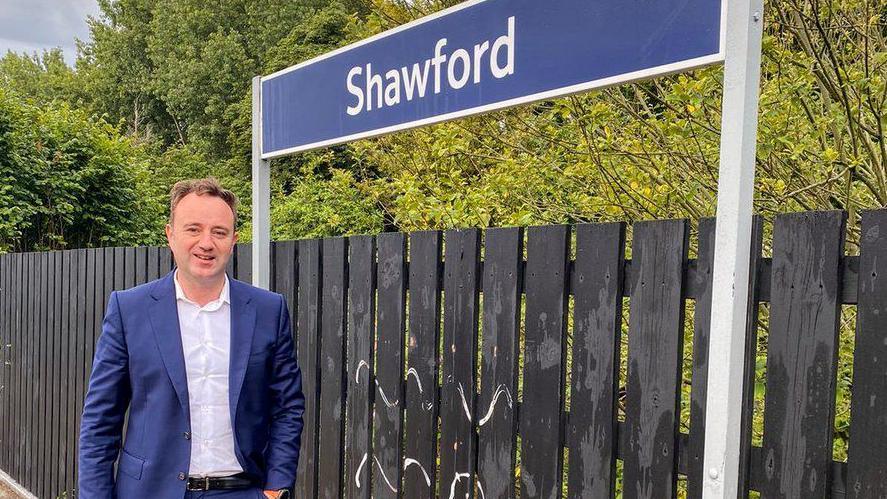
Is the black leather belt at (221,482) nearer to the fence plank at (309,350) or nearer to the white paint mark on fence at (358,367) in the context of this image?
the white paint mark on fence at (358,367)

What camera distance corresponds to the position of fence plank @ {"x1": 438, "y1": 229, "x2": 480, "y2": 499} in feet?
8.97

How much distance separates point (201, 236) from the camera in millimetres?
2381

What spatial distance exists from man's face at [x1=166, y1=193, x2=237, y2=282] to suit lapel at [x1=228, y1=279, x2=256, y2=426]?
Result: 11 cm

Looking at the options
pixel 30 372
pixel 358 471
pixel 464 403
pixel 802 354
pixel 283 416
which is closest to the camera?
pixel 802 354

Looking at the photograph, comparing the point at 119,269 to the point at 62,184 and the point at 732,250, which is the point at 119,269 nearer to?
the point at 732,250

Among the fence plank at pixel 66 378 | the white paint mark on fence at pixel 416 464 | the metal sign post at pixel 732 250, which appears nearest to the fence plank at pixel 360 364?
the white paint mark on fence at pixel 416 464

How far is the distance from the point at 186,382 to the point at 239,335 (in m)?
0.21

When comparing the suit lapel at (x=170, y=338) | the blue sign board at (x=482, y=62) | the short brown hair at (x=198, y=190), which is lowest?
the suit lapel at (x=170, y=338)

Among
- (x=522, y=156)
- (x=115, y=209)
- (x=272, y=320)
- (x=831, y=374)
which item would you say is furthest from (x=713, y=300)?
(x=115, y=209)

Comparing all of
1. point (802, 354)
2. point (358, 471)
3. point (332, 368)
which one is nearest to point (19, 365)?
point (332, 368)

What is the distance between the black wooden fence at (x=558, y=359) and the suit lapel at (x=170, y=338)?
951mm

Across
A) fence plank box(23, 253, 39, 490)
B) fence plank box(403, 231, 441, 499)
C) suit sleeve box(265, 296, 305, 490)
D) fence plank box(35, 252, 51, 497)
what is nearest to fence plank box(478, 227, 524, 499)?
fence plank box(403, 231, 441, 499)

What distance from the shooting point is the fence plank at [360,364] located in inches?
125

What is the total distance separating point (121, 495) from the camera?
2.41m
